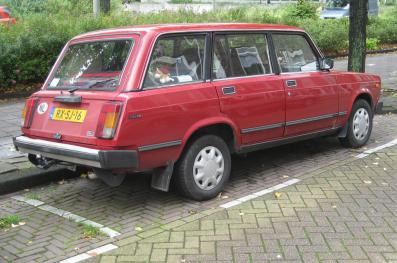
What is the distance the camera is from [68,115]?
4.96 meters

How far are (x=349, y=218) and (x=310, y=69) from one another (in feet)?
7.69

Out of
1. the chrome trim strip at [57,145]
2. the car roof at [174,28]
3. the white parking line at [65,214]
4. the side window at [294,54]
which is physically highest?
the car roof at [174,28]

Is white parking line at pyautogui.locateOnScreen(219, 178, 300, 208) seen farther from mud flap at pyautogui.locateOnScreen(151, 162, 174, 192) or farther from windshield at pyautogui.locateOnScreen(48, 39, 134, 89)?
windshield at pyautogui.locateOnScreen(48, 39, 134, 89)

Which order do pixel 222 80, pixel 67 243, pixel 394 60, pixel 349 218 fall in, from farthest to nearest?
1. pixel 394 60
2. pixel 222 80
3. pixel 349 218
4. pixel 67 243

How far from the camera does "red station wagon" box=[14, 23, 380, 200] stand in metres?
4.66

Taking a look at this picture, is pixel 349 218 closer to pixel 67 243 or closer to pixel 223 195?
pixel 223 195

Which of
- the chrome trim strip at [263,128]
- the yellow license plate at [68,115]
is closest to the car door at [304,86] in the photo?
the chrome trim strip at [263,128]

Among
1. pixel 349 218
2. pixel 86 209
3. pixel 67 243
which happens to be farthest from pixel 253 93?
pixel 67 243

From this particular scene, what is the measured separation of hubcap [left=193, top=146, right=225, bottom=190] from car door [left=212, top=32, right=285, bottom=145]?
1.37 ft

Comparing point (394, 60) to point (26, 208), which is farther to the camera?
point (394, 60)

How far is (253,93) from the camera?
5.60 metres

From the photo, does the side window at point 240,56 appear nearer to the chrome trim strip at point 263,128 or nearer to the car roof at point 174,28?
the car roof at point 174,28

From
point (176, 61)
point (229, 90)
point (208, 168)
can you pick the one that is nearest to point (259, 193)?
point (208, 168)

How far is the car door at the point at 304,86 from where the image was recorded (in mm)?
6082
